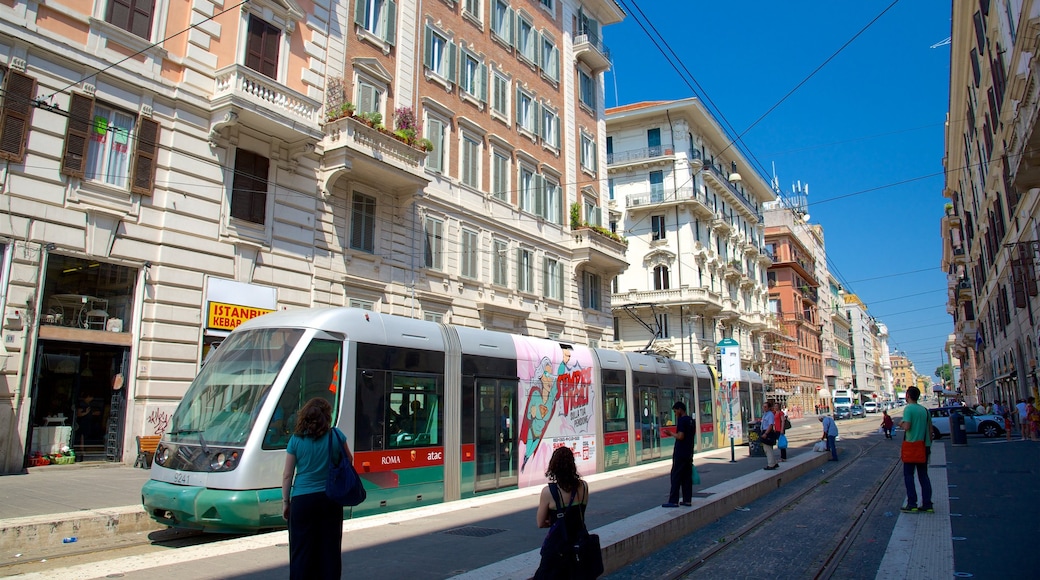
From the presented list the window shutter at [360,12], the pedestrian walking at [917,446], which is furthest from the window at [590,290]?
the pedestrian walking at [917,446]

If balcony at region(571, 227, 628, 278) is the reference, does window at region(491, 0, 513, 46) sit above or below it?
above

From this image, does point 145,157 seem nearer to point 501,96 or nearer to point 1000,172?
point 501,96

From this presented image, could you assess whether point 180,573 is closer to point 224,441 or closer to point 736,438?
point 224,441

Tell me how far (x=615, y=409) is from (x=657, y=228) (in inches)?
1256

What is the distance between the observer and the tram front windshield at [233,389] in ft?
27.8

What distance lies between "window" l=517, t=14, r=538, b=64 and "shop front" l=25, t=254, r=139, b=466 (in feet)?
62.9

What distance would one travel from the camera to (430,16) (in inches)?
901

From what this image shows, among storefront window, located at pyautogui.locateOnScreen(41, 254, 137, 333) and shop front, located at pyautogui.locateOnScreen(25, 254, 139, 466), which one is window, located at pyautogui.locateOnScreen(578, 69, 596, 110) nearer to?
storefront window, located at pyautogui.locateOnScreen(41, 254, 137, 333)

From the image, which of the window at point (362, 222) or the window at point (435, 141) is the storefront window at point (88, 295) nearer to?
the window at point (362, 222)

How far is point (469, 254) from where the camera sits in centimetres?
2323

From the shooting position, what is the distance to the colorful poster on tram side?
14.0 m

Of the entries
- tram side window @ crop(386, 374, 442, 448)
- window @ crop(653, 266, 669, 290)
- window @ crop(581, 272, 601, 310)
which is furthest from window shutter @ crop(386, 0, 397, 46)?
window @ crop(653, 266, 669, 290)

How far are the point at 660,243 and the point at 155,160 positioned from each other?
3705cm

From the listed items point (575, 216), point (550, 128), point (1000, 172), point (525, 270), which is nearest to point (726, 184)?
point (1000, 172)
